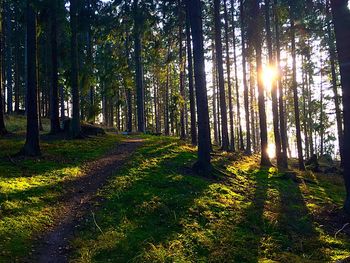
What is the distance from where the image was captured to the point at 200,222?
9.16 m

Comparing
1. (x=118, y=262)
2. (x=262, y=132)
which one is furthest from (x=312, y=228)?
(x=262, y=132)

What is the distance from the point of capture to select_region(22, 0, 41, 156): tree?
14.3m

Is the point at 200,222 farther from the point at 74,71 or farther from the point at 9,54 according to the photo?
the point at 9,54

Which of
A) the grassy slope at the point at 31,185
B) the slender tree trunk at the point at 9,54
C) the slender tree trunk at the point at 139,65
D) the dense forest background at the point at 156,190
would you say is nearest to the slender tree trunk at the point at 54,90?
the dense forest background at the point at 156,190

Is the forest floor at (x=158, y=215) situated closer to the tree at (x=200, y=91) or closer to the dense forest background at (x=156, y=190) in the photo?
the dense forest background at (x=156, y=190)

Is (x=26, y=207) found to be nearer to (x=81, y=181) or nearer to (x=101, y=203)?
(x=101, y=203)

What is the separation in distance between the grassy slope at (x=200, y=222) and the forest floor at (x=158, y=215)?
26 mm

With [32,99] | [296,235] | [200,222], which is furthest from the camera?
[32,99]

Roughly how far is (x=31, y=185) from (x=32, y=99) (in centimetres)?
525

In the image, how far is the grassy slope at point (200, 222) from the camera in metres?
A: 7.34

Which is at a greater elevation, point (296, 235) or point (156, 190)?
point (156, 190)

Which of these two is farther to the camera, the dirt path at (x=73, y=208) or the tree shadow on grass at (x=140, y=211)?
the tree shadow on grass at (x=140, y=211)

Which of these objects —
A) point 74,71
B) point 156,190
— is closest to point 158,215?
point 156,190

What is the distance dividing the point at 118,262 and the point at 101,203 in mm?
3176
